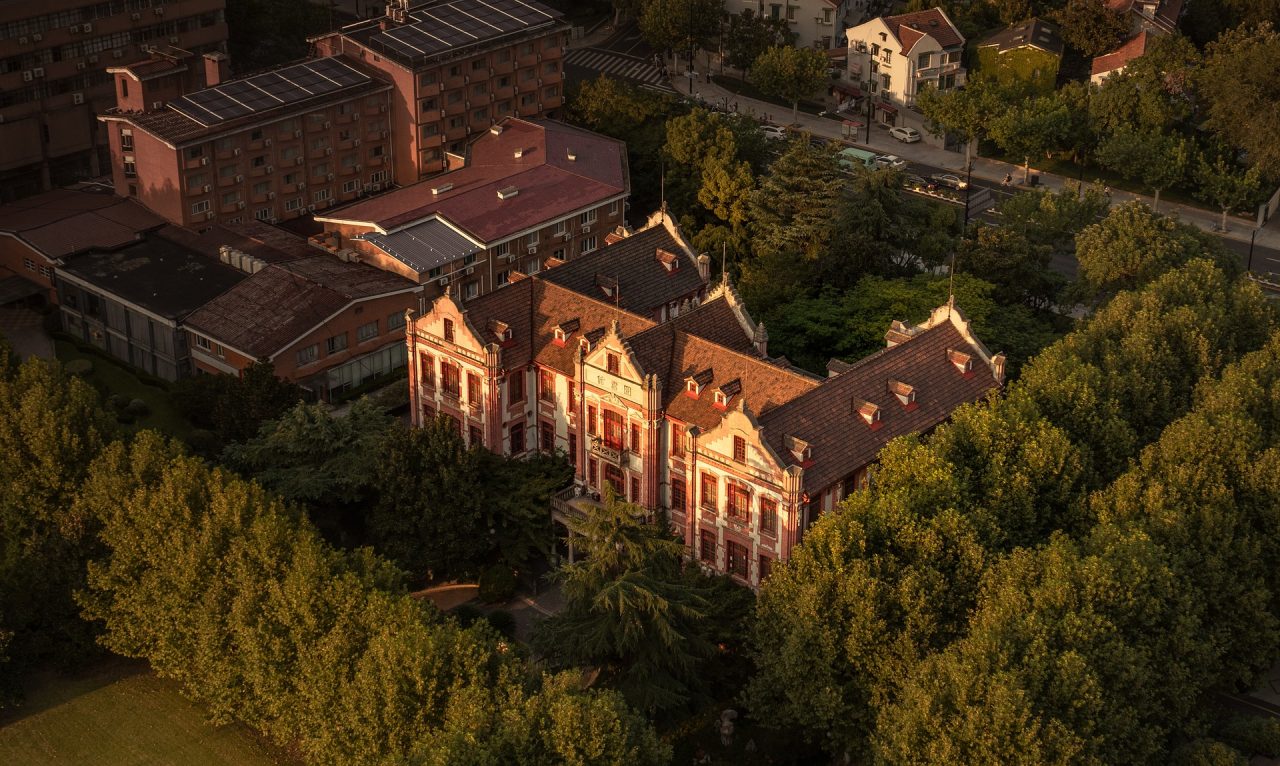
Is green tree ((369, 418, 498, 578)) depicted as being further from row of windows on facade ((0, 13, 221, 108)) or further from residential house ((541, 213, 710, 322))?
row of windows on facade ((0, 13, 221, 108))

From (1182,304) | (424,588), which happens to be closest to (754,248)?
(1182,304)

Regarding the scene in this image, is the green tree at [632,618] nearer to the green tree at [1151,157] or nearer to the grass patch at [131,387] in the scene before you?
the grass patch at [131,387]

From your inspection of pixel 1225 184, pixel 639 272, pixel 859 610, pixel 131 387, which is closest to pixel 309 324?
pixel 131 387

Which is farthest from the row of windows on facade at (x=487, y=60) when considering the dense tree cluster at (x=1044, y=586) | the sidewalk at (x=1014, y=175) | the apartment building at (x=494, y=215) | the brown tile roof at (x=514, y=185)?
the dense tree cluster at (x=1044, y=586)

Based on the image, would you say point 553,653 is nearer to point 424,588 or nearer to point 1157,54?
point 424,588

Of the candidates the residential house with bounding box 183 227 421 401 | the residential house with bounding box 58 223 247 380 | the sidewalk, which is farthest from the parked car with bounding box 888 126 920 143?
the residential house with bounding box 58 223 247 380
